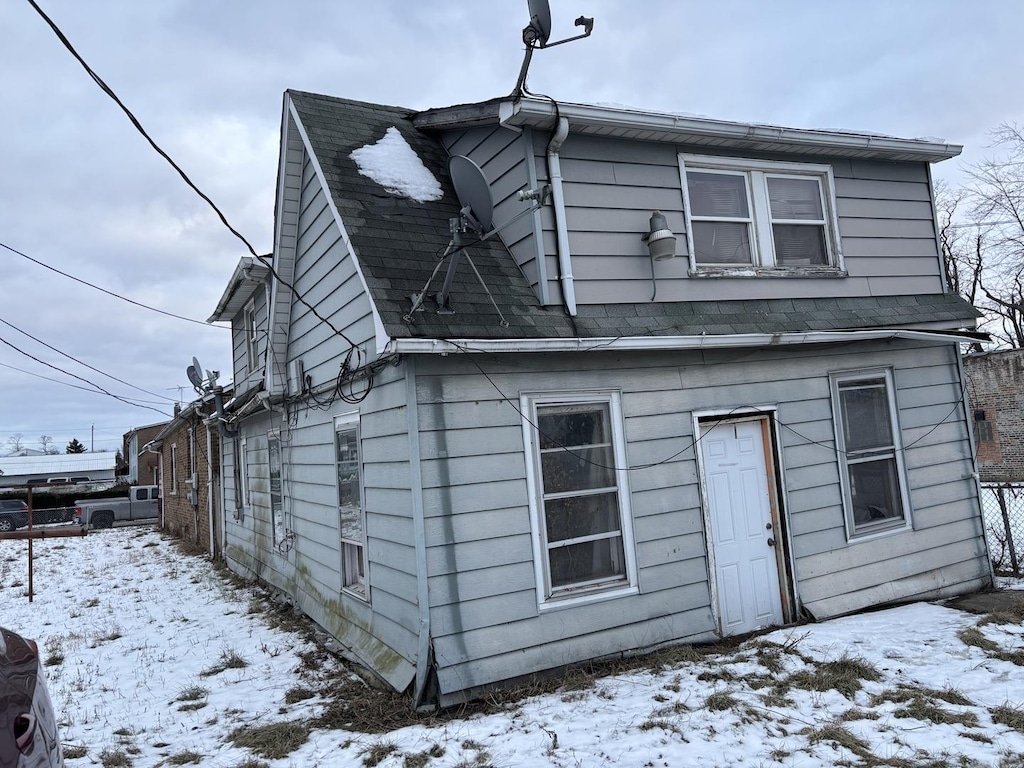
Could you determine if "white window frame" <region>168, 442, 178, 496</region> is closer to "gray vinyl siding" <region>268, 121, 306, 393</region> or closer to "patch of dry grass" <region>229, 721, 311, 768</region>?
"gray vinyl siding" <region>268, 121, 306, 393</region>

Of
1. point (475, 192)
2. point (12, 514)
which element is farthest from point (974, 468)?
point (12, 514)

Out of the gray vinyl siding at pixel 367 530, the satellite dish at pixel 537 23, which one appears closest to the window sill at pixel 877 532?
the gray vinyl siding at pixel 367 530

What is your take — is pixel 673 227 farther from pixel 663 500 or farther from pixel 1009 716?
pixel 1009 716

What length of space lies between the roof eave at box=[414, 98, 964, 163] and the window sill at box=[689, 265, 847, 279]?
1272 mm

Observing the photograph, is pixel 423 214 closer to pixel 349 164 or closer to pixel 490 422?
pixel 349 164

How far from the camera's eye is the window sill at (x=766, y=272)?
6.74 m

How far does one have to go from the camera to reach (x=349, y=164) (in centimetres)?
663

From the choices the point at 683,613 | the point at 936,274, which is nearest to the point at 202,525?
the point at 683,613

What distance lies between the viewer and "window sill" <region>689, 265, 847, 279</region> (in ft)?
22.1

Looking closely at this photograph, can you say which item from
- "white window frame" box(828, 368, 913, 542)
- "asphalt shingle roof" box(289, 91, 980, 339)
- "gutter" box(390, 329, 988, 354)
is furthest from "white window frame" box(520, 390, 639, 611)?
"white window frame" box(828, 368, 913, 542)

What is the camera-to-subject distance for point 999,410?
21.5 metres

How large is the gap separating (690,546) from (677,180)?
359 centimetres

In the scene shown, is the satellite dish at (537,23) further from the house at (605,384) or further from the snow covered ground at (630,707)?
the snow covered ground at (630,707)

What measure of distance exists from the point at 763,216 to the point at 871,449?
9.22 feet
